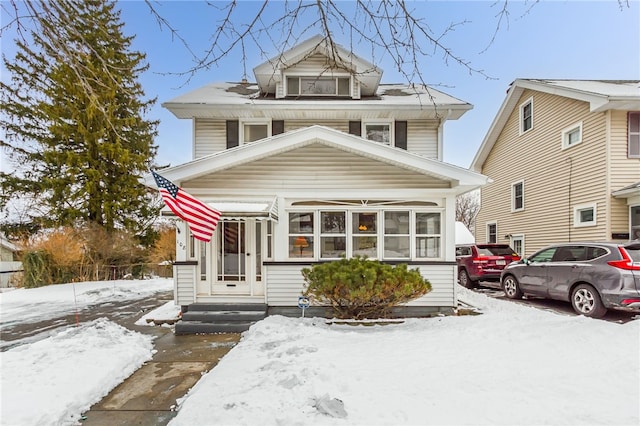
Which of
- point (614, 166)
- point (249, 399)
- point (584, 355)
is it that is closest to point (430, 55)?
point (249, 399)

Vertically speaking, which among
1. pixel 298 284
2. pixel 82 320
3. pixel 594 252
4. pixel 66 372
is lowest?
Answer: pixel 82 320

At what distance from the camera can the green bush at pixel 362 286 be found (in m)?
5.94

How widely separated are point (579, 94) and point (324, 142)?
9.76m

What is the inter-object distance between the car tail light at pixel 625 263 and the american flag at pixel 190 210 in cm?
801

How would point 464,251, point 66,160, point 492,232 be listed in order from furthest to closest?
point 492,232 → point 66,160 → point 464,251

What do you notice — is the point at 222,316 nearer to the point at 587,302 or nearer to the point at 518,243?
the point at 587,302

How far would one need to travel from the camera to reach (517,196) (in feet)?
47.8

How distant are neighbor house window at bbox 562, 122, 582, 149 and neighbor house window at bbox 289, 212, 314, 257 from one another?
10.7 metres

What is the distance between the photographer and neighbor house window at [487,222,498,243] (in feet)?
52.8

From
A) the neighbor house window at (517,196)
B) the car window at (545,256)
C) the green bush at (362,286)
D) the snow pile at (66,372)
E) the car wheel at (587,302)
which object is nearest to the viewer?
the snow pile at (66,372)

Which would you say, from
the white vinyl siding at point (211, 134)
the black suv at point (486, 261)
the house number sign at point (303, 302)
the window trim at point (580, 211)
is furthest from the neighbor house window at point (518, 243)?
the white vinyl siding at point (211, 134)

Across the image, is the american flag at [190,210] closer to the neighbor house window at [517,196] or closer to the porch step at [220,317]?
the porch step at [220,317]

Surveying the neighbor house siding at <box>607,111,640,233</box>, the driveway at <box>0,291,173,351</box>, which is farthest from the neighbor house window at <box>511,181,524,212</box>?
the driveway at <box>0,291,173,351</box>

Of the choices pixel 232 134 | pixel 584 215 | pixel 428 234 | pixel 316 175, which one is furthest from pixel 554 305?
pixel 232 134
